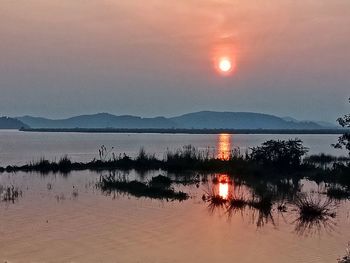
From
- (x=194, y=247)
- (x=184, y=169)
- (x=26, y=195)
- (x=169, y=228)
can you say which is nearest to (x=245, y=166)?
(x=184, y=169)

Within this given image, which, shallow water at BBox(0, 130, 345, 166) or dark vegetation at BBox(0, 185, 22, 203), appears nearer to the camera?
dark vegetation at BBox(0, 185, 22, 203)

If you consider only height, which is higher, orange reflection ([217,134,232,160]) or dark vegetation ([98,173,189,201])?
orange reflection ([217,134,232,160])

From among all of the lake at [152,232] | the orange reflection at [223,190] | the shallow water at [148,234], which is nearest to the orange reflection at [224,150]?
the orange reflection at [223,190]

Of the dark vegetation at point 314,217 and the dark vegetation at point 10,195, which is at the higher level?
the dark vegetation at point 10,195

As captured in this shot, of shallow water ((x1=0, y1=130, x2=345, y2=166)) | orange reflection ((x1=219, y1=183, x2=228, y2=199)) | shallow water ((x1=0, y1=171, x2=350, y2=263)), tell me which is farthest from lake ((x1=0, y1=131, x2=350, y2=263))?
shallow water ((x1=0, y1=130, x2=345, y2=166))

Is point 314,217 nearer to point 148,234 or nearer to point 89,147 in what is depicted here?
point 148,234

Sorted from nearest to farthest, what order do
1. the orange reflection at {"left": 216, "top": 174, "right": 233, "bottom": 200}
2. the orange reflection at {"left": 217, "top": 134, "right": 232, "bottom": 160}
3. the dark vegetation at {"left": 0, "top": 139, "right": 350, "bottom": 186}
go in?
1. the orange reflection at {"left": 216, "top": 174, "right": 233, "bottom": 200}
2. the dark vegetation at {"left": 0, "top": 139, "right": 350, "bottom": 186}
3. the orange reflection at {"left": 217, "top": 134, "right": 232, "bottom": 160}

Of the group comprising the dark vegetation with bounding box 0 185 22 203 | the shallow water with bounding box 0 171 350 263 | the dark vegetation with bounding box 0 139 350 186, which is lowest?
the shallow water with bounding box 0 171 350 263

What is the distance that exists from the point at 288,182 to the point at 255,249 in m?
16.3

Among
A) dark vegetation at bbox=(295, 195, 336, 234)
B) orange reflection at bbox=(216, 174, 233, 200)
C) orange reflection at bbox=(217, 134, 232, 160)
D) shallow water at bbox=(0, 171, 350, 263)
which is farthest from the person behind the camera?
orange reflection at bbox=(217, 134, 232, 160)

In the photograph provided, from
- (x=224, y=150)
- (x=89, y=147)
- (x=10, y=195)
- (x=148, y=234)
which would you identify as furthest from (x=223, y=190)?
(x=89, y=147)

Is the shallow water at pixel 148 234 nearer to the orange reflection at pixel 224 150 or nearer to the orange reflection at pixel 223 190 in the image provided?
the orange reflection at pixel 223 190

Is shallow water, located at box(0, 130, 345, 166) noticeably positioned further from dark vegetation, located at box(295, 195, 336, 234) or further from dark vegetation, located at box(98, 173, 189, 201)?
dark vegetation, located at box(295, 195, 336, 234)

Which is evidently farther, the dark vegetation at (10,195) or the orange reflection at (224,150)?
the orange reflection at (224,150)
